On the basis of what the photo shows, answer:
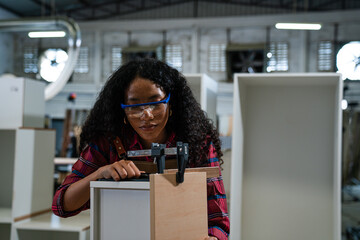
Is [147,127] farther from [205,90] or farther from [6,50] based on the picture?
[6,50]

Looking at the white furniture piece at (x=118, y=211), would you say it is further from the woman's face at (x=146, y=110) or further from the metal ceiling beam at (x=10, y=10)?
the metal ceiling beam at (x=10, y=10)

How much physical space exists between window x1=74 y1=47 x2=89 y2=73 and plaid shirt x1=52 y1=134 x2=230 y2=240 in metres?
10.8

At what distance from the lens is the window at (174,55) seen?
11.5m

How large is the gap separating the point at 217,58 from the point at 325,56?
283cm

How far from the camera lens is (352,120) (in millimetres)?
8383

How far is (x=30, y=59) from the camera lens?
12172mm

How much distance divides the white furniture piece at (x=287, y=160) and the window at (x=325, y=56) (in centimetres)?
742

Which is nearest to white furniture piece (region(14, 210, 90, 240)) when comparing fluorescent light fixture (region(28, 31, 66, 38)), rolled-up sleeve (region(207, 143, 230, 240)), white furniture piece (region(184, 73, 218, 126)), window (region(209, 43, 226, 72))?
white furniture piece (region(184, 73, 218, 126))

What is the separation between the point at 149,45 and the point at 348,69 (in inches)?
213

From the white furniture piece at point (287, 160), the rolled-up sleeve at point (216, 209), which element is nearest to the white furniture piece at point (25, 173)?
the white furniture piece at point (287, 160)

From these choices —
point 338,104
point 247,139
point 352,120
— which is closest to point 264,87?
point 247,139

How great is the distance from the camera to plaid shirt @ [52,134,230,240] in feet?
4.89

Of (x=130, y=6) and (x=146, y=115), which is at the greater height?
(x=130, y=6)

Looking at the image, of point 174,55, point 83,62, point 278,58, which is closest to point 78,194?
point 278,58
